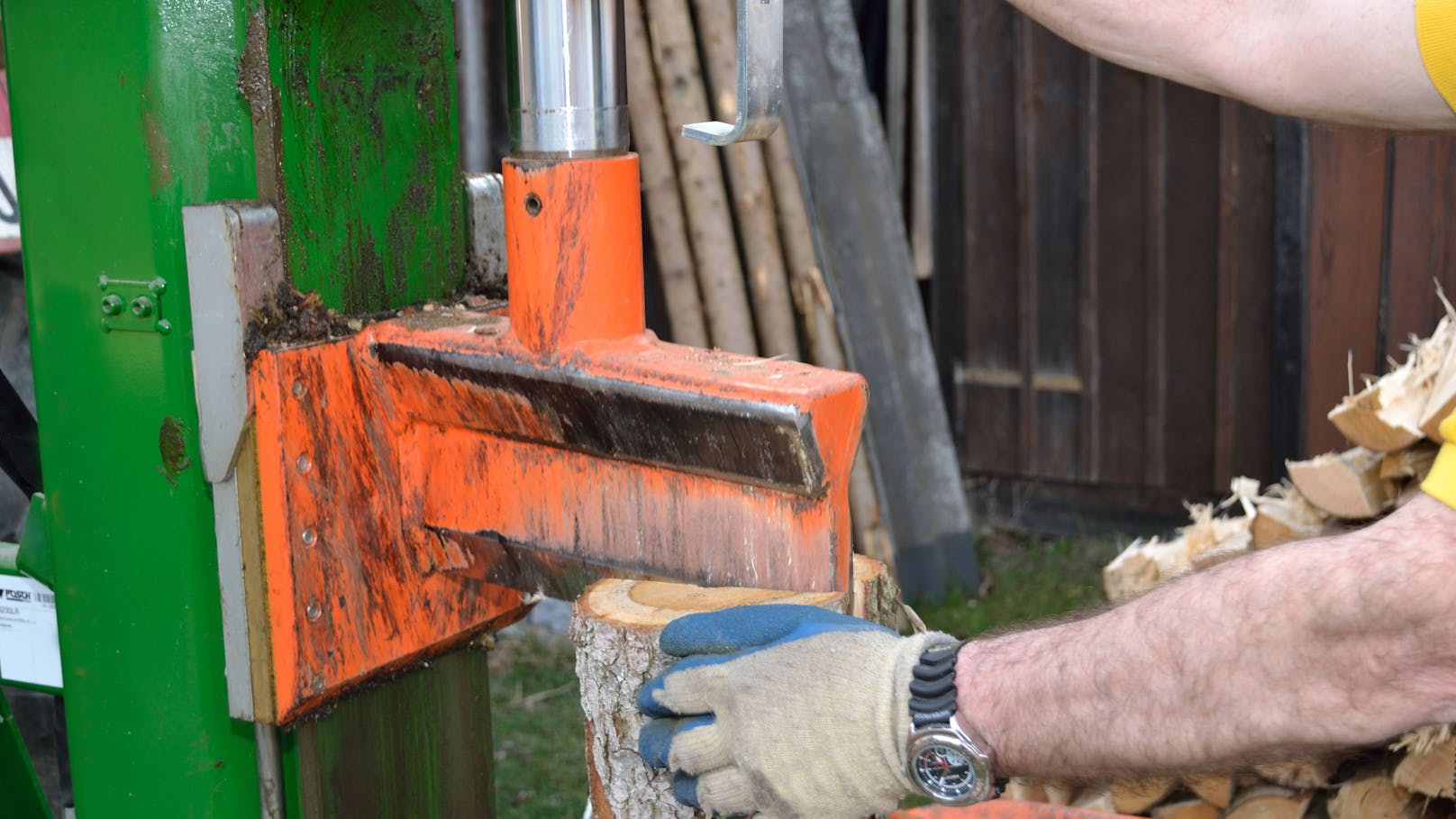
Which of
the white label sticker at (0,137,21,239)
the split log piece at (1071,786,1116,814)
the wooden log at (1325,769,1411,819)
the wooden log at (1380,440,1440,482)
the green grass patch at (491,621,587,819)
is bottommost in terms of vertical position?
the green grass patch at (491,621,587,819)

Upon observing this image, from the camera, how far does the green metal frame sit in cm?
170

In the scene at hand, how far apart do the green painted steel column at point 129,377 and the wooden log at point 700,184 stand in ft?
8.74

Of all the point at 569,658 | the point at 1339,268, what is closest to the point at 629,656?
the point at 569,658

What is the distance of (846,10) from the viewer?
4.67m

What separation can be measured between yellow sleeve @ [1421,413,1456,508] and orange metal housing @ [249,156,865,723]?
1.89 feet

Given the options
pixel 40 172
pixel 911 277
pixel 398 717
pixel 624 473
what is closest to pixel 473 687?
pixel 398 717

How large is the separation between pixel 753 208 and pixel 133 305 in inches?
114

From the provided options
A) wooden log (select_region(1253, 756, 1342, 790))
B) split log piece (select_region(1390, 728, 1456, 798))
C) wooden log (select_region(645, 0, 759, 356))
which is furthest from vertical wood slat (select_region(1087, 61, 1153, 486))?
split log piece (select_region(1390, 728, 1456, 798))

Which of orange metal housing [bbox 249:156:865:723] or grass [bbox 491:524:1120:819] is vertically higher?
orange metal housing [bbox 249:156:865:723]

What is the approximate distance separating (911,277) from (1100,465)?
1.14 meters

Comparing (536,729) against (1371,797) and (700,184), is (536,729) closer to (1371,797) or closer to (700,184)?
(700,184)

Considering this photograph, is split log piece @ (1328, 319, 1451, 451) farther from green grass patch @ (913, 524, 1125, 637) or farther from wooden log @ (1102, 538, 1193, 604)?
green grass patch @ (913, 524, 1125, 637)

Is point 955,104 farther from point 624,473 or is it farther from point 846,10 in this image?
point 624,473

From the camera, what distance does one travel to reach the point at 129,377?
176 centimetres
